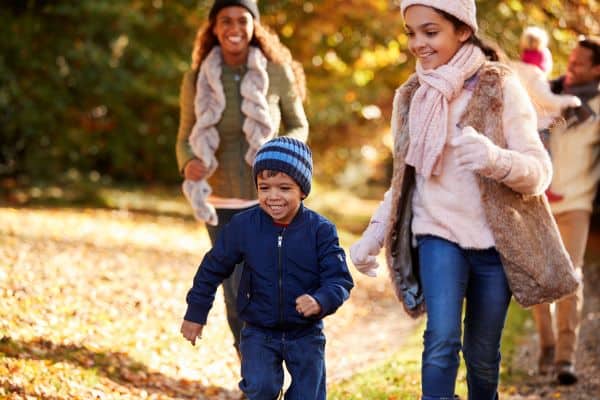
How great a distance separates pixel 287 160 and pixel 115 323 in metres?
4.02

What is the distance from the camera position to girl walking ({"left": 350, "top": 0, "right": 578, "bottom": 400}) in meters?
4.77

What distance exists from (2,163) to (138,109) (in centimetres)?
280

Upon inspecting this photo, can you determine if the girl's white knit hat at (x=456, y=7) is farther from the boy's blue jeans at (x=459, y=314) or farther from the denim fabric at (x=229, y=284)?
the denim fabric at (x=229, y=284)

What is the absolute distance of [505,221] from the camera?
15.6 ft

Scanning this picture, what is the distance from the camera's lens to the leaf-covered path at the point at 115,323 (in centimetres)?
647

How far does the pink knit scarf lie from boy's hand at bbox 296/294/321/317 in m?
0.94

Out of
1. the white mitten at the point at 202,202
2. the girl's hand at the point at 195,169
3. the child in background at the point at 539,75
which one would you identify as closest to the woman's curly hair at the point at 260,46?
the girl's hand at the point at 195,169

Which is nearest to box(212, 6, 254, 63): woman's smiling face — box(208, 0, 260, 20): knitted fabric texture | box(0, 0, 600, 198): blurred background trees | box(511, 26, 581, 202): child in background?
box(208, 0, 260, 20): knitted fabric texture

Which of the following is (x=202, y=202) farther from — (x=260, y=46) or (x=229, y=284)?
(x=260, y=46)

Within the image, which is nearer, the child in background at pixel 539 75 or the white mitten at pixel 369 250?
the white mitten at pixel 369 250

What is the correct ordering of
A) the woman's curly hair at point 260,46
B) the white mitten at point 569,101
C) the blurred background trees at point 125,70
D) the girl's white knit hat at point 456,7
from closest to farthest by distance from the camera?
the girl's white knit hat at point 456,7 < the woman's curly hair at point 260,46 < the white mitten at point 569,101 < the blurred background trees at point 125,70

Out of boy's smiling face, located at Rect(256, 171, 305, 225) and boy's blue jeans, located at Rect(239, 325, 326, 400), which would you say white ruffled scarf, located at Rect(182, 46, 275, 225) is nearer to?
boy's smiling face, located at Rect(256, 171, 305, 225)

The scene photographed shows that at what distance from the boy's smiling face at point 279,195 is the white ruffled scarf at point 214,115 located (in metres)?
1.70

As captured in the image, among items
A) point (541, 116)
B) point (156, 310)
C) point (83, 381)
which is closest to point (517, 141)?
point (541, 116)
